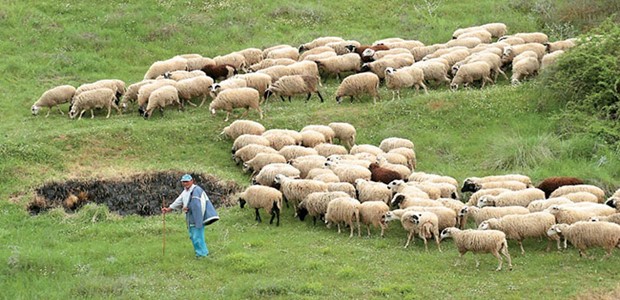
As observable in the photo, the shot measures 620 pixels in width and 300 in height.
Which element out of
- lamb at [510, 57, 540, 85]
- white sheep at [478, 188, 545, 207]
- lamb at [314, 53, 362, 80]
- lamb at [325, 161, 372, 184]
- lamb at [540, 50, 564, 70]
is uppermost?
lamb at [540, 50, 564, 70]

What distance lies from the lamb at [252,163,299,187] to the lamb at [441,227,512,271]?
213 inches

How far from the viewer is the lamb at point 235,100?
25656 millimetres

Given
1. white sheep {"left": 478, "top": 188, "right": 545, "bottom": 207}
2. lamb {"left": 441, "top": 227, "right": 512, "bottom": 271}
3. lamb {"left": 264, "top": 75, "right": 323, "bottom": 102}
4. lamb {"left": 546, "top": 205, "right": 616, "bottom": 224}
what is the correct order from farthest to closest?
1. lamb {"left": 264, "top": 75, "right": 323, "bottom": 102}
2. white sheep {"left": 478, "top": 188, "right": 545, "bottom": 207}
3. lamb {"left": 546, "top": 205, "right": 616, "bottom": 224}
4. lamb {"left": 441, "top": 227, "right": 512, "bottom": 271}

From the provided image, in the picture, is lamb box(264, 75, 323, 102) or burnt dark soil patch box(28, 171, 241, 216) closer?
burnt dark soil patch box(28, 171, 241, 216)

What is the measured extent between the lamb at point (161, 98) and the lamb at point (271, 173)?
596 centimetres

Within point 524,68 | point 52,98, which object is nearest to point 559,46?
point 524,68

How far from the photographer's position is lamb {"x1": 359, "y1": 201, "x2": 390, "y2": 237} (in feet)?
61.2

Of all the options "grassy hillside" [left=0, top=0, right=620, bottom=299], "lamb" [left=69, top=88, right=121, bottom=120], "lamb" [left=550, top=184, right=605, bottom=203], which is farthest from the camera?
"lamb" [left=69, top=88, right=121, bottom=120]

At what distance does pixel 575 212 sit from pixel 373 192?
173 inches

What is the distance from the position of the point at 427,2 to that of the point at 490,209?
20.7 m

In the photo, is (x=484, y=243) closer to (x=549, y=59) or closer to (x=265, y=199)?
(x=265, y=199)

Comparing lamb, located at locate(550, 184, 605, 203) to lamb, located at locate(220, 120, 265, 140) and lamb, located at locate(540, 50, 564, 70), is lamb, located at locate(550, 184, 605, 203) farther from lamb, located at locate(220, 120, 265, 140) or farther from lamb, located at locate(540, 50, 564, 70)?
lamb, located at locate(220, 120, 265, 140)

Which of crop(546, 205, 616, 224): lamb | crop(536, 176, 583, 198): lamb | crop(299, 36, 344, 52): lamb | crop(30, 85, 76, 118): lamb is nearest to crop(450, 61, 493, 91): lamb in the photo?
crop(299, 36, 344, 52): lamb

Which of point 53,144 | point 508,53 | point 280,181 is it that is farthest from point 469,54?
point 53,144
